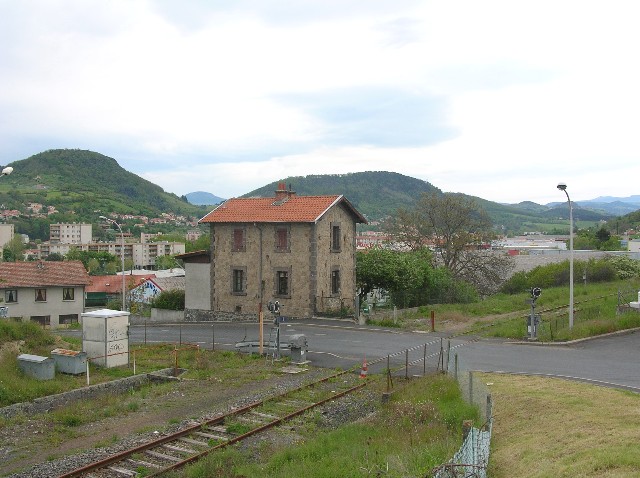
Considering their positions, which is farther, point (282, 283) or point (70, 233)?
point (70, 233)

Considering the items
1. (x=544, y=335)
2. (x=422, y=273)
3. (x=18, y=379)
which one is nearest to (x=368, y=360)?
(x=544, y=335)

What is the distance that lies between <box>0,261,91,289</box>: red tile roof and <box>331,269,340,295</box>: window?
2389cm

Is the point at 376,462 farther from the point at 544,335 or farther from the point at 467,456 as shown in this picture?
the point at 544,335

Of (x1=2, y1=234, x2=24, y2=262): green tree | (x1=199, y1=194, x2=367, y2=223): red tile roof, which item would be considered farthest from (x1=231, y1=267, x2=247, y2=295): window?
(x1=2, y1=234, x2=24, y2=262): green tree

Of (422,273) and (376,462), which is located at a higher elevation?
(422,273)

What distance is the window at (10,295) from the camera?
1826 inches

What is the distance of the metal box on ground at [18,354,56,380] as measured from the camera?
18781mm

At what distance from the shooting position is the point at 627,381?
1819cm

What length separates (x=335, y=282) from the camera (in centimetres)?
3766

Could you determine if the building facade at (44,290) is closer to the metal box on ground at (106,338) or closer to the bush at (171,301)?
the bush at (171,301)

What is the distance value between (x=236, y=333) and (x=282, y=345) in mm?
7691

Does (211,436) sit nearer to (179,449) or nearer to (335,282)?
(179,449)

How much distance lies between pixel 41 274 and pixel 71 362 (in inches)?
1273

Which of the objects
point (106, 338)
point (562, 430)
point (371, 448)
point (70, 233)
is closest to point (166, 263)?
point (70, 233)
